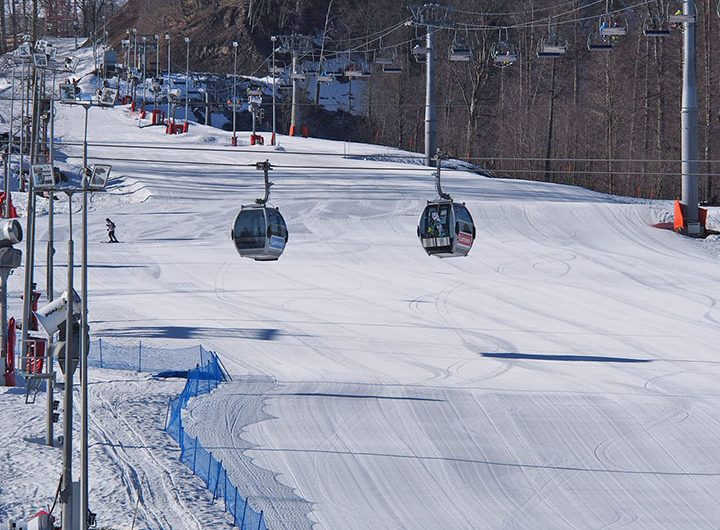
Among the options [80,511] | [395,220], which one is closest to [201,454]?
[80,511]

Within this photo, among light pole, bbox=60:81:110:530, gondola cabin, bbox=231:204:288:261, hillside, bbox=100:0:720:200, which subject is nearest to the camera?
light pole, bbox=60:81:110:530

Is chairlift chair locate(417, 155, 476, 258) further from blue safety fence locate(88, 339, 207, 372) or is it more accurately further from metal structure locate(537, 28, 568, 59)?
metal structure locate(537, 28, 568, 59)

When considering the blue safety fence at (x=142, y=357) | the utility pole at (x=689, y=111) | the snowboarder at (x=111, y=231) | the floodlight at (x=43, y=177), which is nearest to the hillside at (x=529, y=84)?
the utility pole at (x=689, y=111)

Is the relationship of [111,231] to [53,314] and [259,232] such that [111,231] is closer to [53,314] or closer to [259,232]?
[259,232]

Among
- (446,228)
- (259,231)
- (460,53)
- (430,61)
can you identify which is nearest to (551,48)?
(460,53)

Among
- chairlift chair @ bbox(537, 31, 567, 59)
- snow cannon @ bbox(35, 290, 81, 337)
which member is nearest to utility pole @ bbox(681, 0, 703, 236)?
chairlift chair @ bbox(537, 31, 567, 59)

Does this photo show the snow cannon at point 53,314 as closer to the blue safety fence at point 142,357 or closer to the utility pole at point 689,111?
the blue safety fence at point 142,357

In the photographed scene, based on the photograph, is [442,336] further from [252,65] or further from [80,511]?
[252,65]
